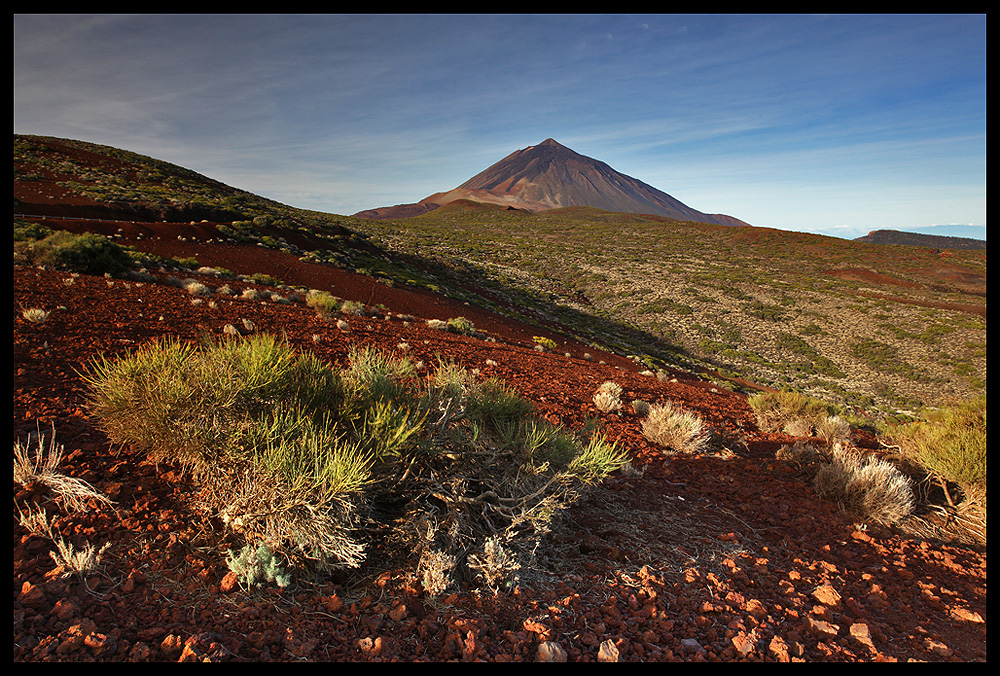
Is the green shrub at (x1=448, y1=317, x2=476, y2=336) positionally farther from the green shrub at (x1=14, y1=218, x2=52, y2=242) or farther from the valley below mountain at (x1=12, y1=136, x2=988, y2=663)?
the green shrub at (x1=14, y1=218, x2=52, y2=242)

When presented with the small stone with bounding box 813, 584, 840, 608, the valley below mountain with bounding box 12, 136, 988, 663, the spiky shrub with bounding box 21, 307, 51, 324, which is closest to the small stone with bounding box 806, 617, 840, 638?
the valley below mountain with bounding box 12, 136, 988, 663

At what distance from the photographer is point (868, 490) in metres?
3.91

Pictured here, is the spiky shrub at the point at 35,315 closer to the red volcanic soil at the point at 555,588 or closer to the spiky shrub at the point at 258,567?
the red volcanic soil at the point at 555,588

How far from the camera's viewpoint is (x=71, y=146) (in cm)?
3578

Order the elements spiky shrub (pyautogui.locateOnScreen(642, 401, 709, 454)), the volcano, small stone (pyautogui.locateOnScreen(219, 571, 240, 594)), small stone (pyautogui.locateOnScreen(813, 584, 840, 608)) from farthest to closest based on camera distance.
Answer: the volcano < spiky shrub (pyautogui.locateOnScreen(642, 401, 709, 454)) < small stone (pyautogui.locateOnScreen(813, 584, 840, 608)) < small stone (pyautogui.locateOnScreen(219, 571, 240, 594))

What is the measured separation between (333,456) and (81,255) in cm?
1031

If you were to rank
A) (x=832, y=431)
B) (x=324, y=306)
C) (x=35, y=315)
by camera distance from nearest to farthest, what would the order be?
(x=35, y=315)
(x=832, y=431)
(x=324, y=306)

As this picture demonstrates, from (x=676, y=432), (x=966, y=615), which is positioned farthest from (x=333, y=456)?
(x=676, y=432)

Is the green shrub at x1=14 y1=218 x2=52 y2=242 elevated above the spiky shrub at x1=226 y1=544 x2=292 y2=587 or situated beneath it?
elevated above

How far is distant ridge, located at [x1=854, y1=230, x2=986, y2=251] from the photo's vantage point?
74.7 m

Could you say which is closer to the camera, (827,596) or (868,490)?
(827,596)

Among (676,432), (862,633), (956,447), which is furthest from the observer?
(676,432)

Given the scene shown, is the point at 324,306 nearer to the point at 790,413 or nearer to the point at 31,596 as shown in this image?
the point at 31,596

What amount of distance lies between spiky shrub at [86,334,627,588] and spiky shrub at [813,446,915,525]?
265 centimetres
